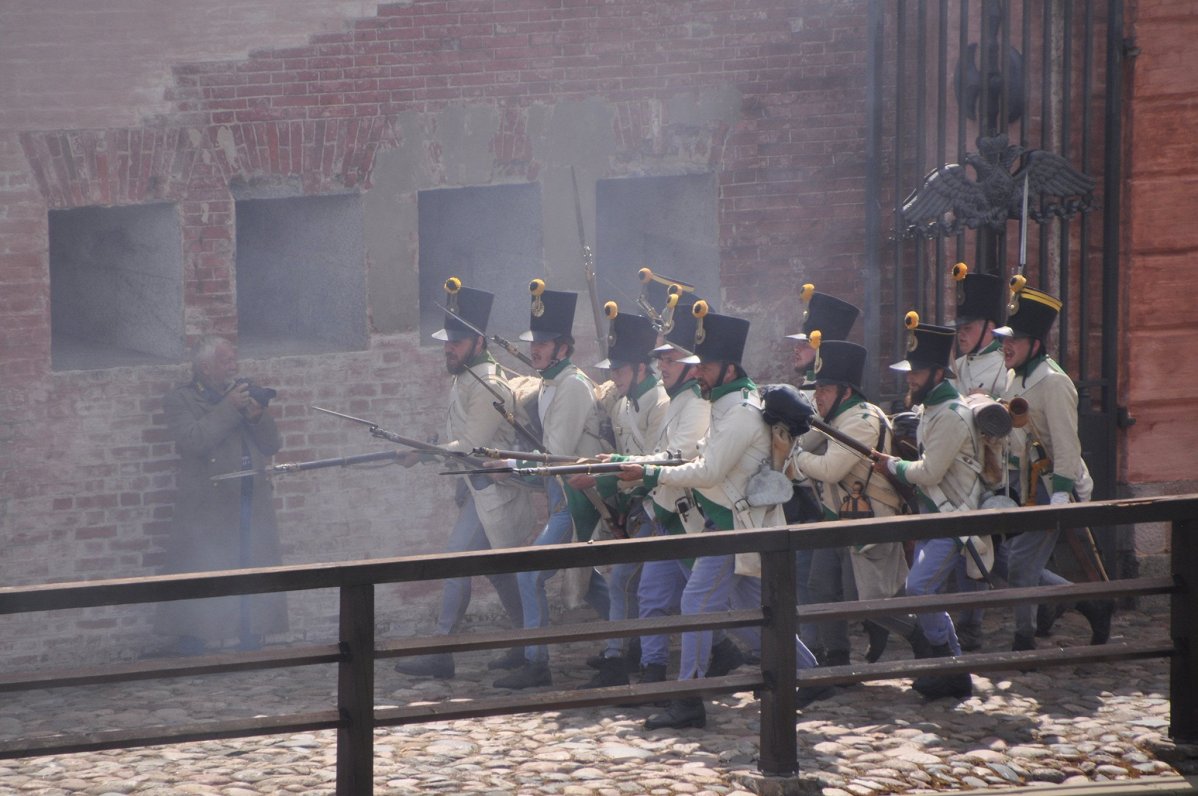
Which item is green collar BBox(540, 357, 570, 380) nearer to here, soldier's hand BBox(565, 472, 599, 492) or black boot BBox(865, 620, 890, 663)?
soldier's hand BBox(565, 472, 599, 492)

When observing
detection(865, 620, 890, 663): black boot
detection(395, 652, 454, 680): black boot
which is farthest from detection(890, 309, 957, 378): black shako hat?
detection(395, 652, 454, 680): black boot

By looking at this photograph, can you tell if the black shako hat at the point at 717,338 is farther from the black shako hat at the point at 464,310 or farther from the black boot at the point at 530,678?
the black boot at the point at 530,678

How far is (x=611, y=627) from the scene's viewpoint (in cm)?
599

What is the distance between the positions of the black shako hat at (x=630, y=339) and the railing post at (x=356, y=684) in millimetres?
3386

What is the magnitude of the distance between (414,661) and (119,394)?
258cm

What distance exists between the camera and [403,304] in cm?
1053

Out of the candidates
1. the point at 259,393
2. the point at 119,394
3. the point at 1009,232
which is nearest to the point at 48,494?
the point at 119,394

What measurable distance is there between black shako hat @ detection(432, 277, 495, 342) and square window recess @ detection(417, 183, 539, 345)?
4.72ft

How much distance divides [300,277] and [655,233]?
7.94 ft

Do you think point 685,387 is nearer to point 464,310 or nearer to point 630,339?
point 630,339

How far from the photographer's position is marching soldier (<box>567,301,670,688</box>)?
877cm

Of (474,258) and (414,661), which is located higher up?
(474,258)

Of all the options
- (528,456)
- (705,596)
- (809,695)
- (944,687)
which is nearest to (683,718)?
(705,596)

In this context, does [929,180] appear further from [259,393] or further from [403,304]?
[259,393]
